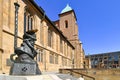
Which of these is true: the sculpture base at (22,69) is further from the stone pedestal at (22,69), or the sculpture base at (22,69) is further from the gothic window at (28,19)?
the gothic window at (28,19)

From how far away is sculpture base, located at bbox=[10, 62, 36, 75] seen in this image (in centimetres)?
858

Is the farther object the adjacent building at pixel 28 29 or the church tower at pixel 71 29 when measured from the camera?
the church tower at pixel 71 29

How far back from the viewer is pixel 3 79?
7.84 m

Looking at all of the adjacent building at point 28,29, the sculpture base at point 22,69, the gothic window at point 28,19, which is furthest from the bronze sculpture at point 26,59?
the gothic window at point 28,19

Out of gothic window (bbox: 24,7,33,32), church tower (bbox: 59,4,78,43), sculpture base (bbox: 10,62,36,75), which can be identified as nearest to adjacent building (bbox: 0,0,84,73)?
gothic window (bbox: 24,7,33,32)

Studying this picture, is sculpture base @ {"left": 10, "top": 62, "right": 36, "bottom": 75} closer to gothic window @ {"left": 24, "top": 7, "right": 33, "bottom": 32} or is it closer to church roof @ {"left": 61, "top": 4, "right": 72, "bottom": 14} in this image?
gothic window @ {"left": 24, "top": 7, "right": 33, "bottom": 32}

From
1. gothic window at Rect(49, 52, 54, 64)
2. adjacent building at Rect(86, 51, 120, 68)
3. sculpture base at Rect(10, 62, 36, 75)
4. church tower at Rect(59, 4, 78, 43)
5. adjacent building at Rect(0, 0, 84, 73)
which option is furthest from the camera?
adjacent building at Rect(86, 51, 120, 68)

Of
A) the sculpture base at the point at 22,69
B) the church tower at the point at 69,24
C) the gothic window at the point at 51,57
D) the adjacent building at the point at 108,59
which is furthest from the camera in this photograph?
the adjacent building at the point at 108,59

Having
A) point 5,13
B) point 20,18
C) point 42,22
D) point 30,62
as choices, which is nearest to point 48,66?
point 42,22

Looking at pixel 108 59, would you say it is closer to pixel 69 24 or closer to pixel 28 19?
pixel 69 24

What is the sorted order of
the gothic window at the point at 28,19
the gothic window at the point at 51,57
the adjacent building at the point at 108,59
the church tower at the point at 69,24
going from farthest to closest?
1. the adjacent building at the point at 108,59
2. the church tower at the point at 69,24
3. the gothic window at the point at 51,57
4. the gothic window at the point at 28,19

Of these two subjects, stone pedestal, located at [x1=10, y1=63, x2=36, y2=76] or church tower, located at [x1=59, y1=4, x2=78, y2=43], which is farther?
church tower, located at [x1=59, y1=4, x2=78, y2=43]

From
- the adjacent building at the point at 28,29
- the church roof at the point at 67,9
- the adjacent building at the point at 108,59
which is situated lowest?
the adjacent building at the point at 108,59

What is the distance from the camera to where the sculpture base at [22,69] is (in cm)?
858
